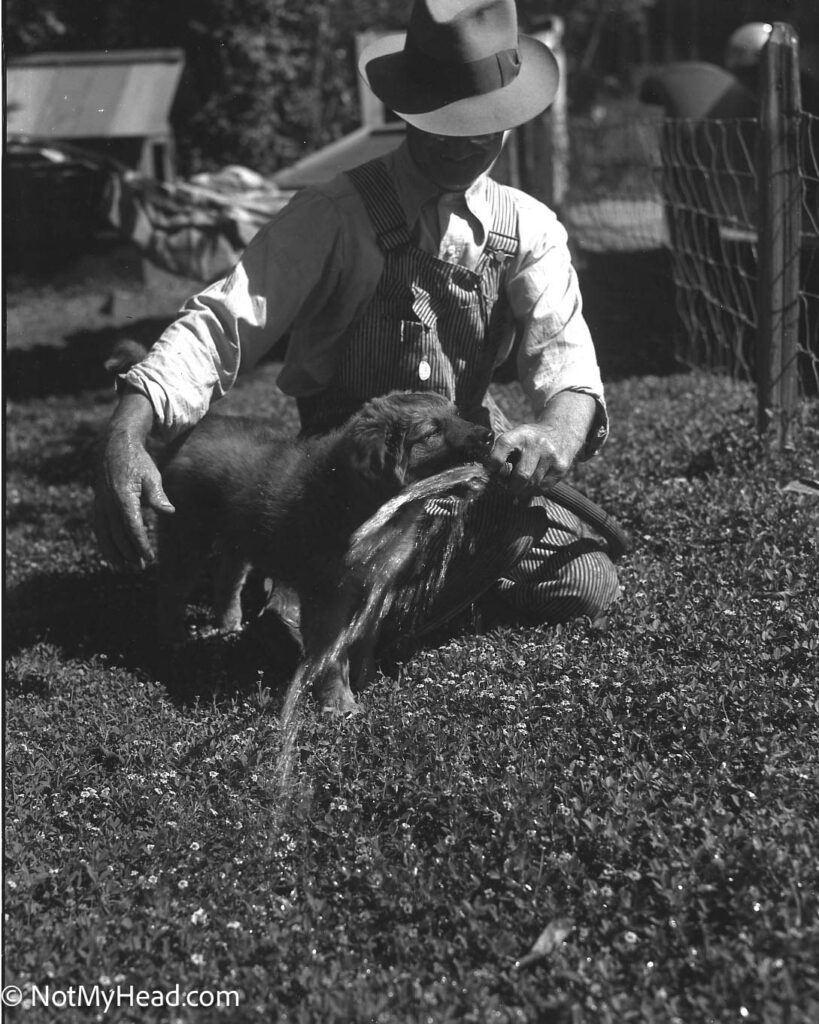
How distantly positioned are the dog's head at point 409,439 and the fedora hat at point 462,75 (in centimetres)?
99

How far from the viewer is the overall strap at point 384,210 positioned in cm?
448

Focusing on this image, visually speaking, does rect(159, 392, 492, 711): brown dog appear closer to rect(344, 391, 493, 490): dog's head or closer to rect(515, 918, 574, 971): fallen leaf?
rect(344, 391, 493, 490): dog's head

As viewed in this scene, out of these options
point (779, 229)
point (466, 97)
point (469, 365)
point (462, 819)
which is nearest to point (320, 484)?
point (469, 365)

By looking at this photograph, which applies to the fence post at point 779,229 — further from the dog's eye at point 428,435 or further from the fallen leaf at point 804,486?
the dog's eye at point 428,435

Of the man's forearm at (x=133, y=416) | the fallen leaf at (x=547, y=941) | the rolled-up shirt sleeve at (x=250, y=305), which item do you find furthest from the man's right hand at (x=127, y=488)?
the fallen leaf at (x=547, y=941)

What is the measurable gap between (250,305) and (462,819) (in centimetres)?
202

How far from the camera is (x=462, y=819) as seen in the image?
341cm

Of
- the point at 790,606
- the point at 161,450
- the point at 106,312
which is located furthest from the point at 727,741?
the point at 106,312

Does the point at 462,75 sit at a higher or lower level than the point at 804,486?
higher

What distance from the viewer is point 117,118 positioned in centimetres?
1498

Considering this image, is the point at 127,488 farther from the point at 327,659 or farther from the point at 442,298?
the point at 442,298

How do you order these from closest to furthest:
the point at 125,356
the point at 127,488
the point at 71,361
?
the point at 127,488 < the point at 125,356 < the point at 71,361

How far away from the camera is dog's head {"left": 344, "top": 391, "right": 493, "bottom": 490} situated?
4.43 metres

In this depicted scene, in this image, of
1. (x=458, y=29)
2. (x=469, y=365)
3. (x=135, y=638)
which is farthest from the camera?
(x=135, y=638)
